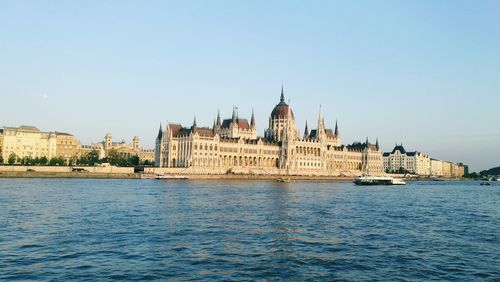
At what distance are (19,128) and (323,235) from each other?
17012 centimetres

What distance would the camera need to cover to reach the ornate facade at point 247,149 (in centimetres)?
15400

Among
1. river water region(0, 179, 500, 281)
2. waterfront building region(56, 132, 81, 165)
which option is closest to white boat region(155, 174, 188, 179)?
waterfront building region(56, 132, 81, 165)

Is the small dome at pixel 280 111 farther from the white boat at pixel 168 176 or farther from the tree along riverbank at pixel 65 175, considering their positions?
the tree along riverbank at pixel 65 175

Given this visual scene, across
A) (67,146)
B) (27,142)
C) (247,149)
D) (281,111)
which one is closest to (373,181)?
(247,149)

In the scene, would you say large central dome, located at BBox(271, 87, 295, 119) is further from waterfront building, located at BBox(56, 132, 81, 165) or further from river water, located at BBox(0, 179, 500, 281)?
river water, located at BBox(0, 179, 500, 281)

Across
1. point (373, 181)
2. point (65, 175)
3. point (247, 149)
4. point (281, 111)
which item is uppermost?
point (281, 111)

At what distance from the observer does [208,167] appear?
153m

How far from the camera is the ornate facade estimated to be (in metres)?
154

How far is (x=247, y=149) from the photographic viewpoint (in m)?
170

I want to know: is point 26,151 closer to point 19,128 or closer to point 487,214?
point 19,128

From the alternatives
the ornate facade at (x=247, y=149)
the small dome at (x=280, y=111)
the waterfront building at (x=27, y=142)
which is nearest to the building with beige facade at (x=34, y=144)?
the waterfront building at (x=27, y=142)

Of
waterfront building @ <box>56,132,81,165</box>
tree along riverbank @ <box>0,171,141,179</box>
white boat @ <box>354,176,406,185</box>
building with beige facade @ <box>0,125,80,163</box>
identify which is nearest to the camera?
tree along riverbank @ <box>0,171,141,179</box>

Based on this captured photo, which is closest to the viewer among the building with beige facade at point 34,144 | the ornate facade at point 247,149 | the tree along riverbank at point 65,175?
the tree along riverbank at point 65,175

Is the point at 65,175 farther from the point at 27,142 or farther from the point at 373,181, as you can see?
the point at 373,181
